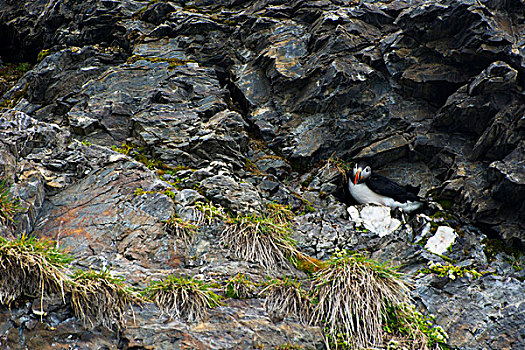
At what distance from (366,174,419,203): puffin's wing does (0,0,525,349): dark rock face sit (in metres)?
0.53

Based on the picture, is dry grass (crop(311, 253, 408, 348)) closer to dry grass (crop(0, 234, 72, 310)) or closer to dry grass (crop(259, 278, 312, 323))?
dry grass (crop(259, 278, 312, 323))

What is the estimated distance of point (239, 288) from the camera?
208 inches

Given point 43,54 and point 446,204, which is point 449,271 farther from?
point 43,54

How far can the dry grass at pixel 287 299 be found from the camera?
204 inches

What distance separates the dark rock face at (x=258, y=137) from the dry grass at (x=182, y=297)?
0.51 feet

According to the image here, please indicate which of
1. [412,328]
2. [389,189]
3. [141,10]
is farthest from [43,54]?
[412,328]

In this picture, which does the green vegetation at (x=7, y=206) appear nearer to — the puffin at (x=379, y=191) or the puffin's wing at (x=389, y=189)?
the puffin at (x=379, y=191)

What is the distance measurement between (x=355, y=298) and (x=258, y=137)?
4.74m

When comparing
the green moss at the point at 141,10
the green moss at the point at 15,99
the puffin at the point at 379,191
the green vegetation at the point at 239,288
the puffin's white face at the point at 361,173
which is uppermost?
the green moss at the point at 141,10

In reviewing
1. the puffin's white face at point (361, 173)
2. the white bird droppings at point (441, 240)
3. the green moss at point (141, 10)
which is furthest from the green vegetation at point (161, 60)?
the white bird droppings at point (441, 240)

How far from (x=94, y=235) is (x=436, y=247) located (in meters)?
5.35

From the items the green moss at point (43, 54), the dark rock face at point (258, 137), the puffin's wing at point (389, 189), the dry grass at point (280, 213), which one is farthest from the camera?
the green moss at point (43, 54)

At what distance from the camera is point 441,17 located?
8.14m

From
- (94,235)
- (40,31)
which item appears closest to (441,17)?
(94,235)
